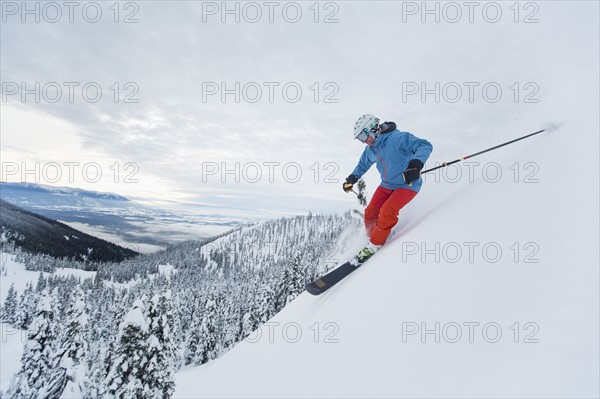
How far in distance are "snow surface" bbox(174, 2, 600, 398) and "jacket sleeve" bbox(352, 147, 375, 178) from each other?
6.36ft

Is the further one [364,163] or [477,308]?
[364,163]

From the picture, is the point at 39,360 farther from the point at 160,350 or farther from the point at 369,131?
the point at 369,131

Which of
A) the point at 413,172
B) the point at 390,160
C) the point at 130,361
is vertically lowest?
the point at 130,361

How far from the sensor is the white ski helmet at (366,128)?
6.08 m

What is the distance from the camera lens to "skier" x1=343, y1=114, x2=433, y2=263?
18.7ft

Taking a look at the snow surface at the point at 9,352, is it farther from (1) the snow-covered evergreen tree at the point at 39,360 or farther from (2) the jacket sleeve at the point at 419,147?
(2) the jacket sleeve at the point at 419,147

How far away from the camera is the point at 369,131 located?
6.08m

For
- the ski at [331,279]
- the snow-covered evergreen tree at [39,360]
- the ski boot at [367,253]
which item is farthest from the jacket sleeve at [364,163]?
the snow-covered evergreen tree at [39,360]

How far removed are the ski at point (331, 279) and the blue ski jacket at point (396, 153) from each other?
1.86 meters

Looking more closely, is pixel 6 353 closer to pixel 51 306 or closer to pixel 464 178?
pixel 51 306

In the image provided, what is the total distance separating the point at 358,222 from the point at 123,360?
16.4 metres

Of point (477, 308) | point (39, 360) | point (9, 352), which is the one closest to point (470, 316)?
point (477, 308)

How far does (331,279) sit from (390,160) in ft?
8.74

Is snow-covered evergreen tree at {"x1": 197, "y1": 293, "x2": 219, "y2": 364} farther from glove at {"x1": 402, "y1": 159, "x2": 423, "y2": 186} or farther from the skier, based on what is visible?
glove at {"x1": 402, "y1": 159, "x2": 423, "y2": 186}
